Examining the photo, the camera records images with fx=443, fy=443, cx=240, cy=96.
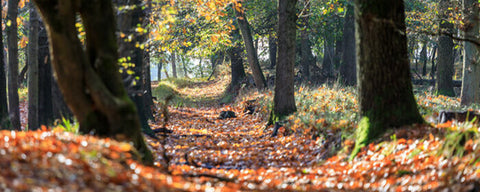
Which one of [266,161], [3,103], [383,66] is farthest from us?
[3,103]

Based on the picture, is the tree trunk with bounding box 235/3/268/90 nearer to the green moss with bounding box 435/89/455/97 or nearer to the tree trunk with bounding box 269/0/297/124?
the tree trunk with bounding box 269/0/297/124

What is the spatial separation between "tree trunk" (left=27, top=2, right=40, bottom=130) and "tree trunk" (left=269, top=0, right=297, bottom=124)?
21.6 ft

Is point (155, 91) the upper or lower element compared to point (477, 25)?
lower

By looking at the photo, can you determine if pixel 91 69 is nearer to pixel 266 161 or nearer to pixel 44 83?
pixel 266 161

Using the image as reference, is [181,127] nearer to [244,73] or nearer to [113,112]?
[113,112]

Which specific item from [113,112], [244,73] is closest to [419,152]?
[113,112]

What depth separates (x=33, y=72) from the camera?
34.6 ft

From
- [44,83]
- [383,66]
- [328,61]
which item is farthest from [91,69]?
[328,61]

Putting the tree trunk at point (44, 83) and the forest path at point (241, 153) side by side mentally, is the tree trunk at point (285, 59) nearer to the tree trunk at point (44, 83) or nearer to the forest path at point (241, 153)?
the forest path at point (241, 153)

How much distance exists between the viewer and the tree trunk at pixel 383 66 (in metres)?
7.61

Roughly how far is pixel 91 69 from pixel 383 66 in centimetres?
480

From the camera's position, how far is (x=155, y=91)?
30.8m

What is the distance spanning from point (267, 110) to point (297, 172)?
8.18m

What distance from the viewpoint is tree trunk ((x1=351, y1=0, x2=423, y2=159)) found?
7605 millimetres
